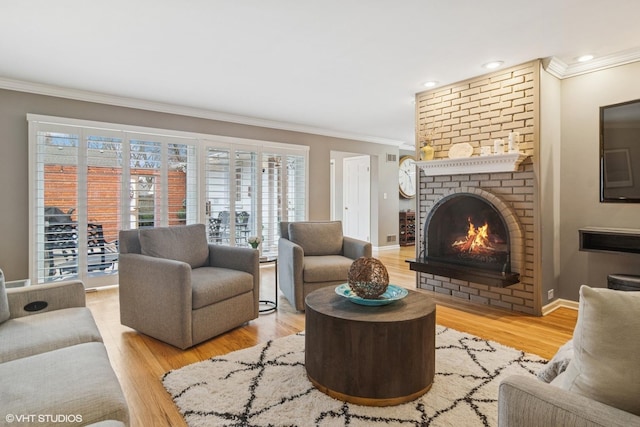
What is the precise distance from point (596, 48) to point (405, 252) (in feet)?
16.0

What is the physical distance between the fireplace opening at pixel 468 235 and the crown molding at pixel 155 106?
10.1 feet

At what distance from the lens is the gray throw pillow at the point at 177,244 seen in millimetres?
2984

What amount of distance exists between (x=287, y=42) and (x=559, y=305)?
3.71m

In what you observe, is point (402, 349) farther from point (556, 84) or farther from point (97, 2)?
point (556, 84)

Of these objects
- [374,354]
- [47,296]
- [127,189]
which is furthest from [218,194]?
[374,354]

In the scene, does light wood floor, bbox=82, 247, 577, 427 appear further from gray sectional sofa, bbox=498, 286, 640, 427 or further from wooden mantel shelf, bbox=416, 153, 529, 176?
gray sectional sofa, bbox=498, 286, 640, 427

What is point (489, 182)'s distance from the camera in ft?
12.1

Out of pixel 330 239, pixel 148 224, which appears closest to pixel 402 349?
pixel 330 239

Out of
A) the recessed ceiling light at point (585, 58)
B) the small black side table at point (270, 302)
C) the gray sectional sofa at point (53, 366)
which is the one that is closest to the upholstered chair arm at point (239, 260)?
the small black side table at point (270, 302)

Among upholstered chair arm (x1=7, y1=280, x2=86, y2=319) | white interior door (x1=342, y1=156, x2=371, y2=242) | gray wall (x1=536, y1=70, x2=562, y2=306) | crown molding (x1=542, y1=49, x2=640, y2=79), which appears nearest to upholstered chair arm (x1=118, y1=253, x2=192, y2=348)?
upholstered chair arm (x1=7, y1=280, x2=86, y2=319)

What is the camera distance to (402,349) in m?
1.84

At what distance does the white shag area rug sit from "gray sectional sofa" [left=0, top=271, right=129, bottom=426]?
635 millimetres

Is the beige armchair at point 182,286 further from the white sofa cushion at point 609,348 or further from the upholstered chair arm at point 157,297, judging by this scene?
the white sofa cushion at point 609,348

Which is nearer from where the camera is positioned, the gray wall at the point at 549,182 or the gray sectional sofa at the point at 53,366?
the gray sectional sofa at the point at 53,366
